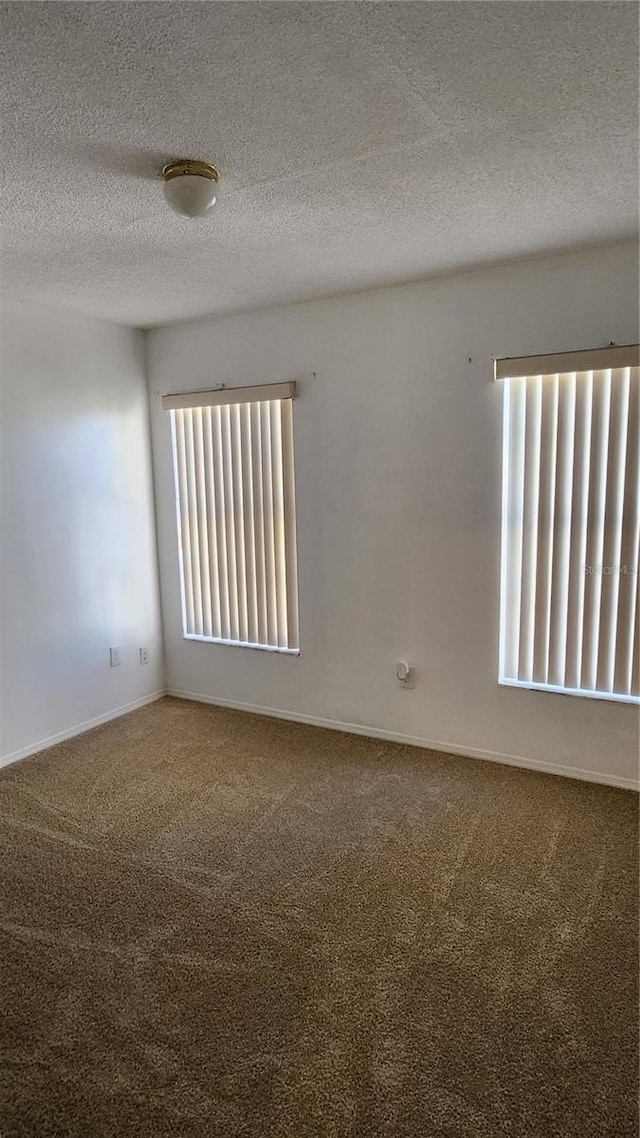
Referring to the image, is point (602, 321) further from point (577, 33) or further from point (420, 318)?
point (577, 33)

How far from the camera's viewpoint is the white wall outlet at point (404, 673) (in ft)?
11.1

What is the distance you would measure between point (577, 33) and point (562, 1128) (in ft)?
8.08

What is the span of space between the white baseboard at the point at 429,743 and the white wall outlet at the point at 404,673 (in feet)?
1.03

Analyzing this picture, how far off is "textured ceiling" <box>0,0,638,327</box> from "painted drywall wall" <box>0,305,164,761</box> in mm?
812

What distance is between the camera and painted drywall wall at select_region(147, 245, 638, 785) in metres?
2.90

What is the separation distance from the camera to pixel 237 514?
385 cm

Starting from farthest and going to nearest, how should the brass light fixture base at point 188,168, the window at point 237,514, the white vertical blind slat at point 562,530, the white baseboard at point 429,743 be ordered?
the window at point 237,514 < the white baseboard at point 429,743 < the white vertical blind slat at point 562,530 < the brass light fixture base at point 188,168

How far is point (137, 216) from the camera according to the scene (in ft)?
7.23

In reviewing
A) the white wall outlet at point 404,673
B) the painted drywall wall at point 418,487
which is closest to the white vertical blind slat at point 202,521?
the painted drywall wall at point 418,487

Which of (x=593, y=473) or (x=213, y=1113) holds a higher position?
(x=593, y=473)

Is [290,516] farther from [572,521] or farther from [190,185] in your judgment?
[190,185]

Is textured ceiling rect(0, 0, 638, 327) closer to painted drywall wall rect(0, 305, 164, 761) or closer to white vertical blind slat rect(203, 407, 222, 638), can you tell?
painted drywall wall rect(0, 305, 164, 761)

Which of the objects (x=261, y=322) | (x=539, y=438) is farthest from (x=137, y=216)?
(x=539, y=438)

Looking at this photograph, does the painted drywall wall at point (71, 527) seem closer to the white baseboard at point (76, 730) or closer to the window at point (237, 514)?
the white baseboard at point (76, 730)
